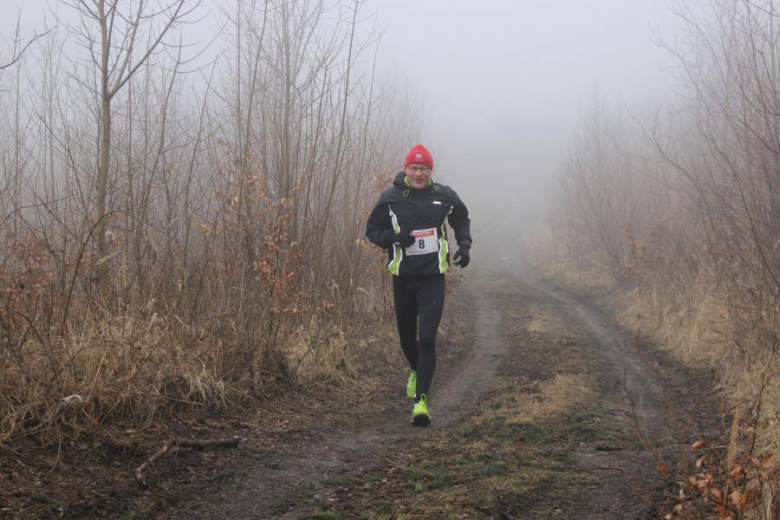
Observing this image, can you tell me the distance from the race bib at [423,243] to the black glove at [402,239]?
4cm

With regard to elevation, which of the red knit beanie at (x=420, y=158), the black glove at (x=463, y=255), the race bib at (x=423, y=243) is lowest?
the black glove at (x=463, y=255)

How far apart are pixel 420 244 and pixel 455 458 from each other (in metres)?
1.79

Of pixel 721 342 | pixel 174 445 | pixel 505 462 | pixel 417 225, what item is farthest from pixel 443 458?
pixel 721 342

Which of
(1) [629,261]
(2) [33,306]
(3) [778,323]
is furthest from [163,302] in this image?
(1) [629,261]

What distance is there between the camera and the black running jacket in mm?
5324

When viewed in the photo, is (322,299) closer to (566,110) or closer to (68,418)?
(68,418)

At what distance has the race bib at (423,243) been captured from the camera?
17.5 ft

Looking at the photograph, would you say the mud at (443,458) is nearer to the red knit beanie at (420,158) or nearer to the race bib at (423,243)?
the race bib at (423,243)

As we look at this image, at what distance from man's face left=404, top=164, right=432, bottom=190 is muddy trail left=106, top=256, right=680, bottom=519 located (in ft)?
6.14

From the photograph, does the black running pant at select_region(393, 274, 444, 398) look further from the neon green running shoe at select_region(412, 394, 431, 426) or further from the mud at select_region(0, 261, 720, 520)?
the mud at select_region(0, 261, 720, 520)

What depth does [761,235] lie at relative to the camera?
6.53 metres

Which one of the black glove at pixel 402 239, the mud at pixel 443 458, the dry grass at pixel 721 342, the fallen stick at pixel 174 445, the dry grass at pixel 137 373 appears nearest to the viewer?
the mud at pixel 443 458

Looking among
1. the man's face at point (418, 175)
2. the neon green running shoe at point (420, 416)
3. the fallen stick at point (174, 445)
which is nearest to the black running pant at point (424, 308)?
the neon green running shoe at point (420, 416)

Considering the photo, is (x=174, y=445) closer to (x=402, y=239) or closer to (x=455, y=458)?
(x=455, y=458)
